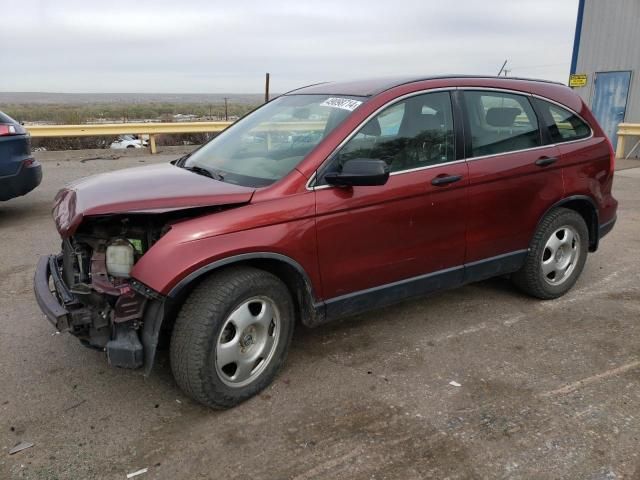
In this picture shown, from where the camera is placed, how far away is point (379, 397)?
10.4 feet

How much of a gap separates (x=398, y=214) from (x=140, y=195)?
1555 mm

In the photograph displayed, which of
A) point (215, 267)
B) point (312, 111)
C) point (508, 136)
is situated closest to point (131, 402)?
point (215, 267)

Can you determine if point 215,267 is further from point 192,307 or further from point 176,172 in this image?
point 176,172

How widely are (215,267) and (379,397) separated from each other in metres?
1.22

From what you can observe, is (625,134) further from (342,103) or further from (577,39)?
(342,103)

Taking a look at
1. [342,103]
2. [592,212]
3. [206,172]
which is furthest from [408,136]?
[592,212]

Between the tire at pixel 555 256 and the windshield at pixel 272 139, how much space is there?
1.95m

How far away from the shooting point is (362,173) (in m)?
3.05

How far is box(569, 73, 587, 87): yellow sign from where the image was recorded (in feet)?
49.4

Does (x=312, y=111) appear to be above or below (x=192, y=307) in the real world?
above

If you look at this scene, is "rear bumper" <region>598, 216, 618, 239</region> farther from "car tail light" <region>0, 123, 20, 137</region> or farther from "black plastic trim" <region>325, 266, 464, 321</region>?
"car tail light" <region>0, 123, 20, 137</region>

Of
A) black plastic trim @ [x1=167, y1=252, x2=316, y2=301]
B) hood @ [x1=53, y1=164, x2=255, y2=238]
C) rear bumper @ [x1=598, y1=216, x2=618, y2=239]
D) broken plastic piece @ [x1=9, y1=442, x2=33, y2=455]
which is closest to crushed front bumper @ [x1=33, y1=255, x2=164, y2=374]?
black plastic trim @ [x1=167, y1=252, x2=316, y2=301]

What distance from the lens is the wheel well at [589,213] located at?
14.9 ft

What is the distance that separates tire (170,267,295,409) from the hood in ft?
1.37
